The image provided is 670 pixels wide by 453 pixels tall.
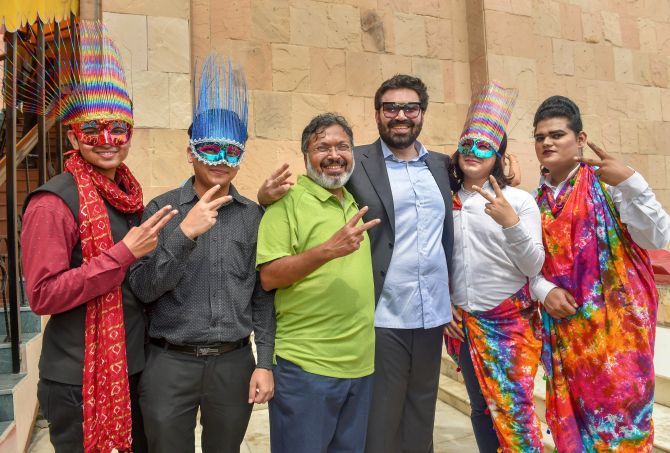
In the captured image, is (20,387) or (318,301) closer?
(318,301)

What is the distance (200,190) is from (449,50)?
4.87m

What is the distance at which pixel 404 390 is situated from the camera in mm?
2172

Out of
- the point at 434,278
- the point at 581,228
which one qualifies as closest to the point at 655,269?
the point at 581,228

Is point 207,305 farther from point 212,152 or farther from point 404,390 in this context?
point 404,390

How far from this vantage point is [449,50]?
5.91 m

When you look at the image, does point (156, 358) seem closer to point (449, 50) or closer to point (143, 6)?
point (143, 6)

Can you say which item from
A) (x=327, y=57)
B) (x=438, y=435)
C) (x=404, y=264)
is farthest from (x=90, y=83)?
(x=327, y=57)

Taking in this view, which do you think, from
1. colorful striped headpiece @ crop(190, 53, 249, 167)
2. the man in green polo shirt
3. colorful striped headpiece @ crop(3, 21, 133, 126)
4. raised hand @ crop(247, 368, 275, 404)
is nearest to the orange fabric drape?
colorful striped headpiece @ crop(3, 21, 133, 126)

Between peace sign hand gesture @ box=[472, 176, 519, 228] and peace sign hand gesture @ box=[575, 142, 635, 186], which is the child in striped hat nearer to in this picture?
peace sign hand gesture @ box=[472, 176, 519, 228]

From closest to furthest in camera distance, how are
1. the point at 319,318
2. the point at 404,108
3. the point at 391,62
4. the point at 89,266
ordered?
1. the point at 89,266
2. the point at 319,318
3. the point at 404,108
4. the point at 391,62

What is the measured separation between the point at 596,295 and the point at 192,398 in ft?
5.55

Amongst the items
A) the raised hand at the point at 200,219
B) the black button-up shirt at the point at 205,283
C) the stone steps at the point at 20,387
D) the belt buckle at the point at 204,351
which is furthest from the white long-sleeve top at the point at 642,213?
the stone steps at the point at 20,387

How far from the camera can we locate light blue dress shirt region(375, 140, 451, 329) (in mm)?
2139

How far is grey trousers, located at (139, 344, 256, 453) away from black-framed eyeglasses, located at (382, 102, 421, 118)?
128 cm
